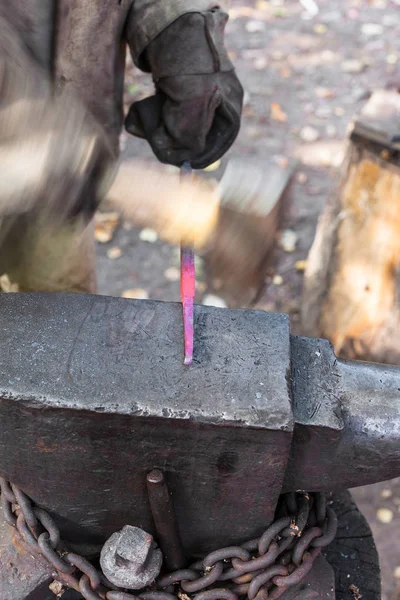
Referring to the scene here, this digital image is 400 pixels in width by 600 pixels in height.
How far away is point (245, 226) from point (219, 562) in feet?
6.85

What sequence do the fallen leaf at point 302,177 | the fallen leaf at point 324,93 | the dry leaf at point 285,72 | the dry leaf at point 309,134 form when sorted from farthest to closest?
the dry leaf at point 285,72 → the fallen leaf at point 324,93 → the dry leaf at point 309,134 → the fallen leaf at point 302,177

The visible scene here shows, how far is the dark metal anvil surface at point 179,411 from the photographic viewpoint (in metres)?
1.16

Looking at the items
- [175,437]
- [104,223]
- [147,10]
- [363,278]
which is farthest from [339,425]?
[104,223]

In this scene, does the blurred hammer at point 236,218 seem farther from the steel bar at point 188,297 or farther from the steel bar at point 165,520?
the steel bar at point 165,520

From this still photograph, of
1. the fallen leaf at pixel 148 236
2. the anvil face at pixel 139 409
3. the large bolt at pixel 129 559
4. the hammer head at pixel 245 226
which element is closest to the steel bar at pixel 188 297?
the anvil face at pixel 139 409

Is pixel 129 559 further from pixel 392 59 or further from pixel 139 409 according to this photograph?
pixel 392 59

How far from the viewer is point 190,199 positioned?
1.70m

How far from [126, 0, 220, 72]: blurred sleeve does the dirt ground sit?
5.59 ft

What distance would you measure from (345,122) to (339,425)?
3.84 m

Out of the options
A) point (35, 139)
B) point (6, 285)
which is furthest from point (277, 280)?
point (35, 139)

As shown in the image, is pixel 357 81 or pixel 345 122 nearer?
pixel 345 122

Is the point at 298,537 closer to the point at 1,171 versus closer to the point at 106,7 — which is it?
the point at 1,171

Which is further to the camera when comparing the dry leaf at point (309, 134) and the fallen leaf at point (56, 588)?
the dry leaf at point (309, 134)

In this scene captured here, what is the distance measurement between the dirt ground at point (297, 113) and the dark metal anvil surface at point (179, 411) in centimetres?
164
